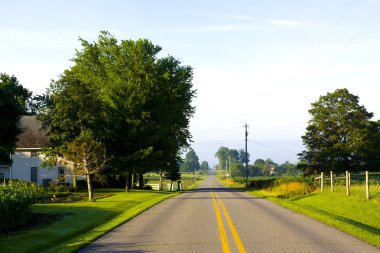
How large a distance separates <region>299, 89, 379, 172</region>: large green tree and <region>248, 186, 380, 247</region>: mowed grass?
32.6 m

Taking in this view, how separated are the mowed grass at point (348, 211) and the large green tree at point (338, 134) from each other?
32585 mm

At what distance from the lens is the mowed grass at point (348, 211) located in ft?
44.3

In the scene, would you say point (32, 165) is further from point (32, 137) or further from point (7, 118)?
point (7, 118)

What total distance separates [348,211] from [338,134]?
45880 millimetres

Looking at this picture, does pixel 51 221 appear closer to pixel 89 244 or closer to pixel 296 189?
pixel 89 244

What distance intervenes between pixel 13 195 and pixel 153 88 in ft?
116

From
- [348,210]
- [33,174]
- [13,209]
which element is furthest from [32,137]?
[348,210]

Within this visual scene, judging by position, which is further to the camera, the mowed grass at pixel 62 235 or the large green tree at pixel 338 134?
the large green tree at pixel 338 134

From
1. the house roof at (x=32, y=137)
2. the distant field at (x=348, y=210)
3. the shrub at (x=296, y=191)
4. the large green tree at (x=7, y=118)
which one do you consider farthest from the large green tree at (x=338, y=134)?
the large green tree at (x=7, y=118)

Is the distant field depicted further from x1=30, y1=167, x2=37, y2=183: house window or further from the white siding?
x1=30, y1=167, x2=37, y2=183: house window

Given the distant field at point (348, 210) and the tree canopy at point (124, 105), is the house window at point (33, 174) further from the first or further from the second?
the distant field at point (348, 210)

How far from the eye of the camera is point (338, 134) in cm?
6488

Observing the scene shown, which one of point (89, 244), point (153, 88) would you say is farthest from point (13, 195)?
point (153, 88)

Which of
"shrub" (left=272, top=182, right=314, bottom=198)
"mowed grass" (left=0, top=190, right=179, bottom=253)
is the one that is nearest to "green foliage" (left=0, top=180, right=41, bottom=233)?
"mowed grass" (left=0, top=190, right=179, bottom=253)
